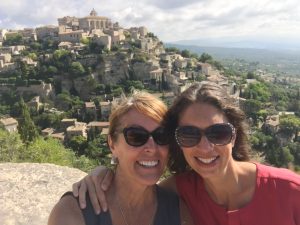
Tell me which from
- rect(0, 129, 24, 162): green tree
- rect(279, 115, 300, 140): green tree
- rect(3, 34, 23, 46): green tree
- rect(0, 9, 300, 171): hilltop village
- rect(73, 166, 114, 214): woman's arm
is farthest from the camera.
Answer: rect(3, 34, 23, 46): green tree

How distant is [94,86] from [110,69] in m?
3.71

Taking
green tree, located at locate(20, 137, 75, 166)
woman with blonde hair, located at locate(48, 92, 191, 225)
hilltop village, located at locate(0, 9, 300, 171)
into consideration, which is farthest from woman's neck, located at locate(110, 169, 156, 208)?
hilltop village, located at locate(0, 9, 300, 171)

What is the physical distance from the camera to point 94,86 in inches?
1956

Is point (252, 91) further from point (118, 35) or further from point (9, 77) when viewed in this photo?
point (9, 77)

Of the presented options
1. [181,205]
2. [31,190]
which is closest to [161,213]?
[181,205]

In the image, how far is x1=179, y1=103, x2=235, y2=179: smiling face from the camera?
2816 millimetres

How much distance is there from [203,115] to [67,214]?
1.13 meters

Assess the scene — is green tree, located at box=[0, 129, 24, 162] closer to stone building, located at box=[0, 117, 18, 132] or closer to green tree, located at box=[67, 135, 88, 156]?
green tree, located at box=[67, 135, 88, 156]

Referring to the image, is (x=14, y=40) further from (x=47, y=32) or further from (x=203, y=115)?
(x=203, y=115)

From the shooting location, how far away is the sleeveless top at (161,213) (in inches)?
104

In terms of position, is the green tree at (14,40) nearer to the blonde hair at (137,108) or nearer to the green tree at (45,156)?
the green tree at (45,156)

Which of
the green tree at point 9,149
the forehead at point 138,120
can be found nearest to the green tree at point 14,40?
the green tree at point 9,149

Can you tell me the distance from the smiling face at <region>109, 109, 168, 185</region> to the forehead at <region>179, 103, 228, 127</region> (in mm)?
242

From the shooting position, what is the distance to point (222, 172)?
9.37ft
